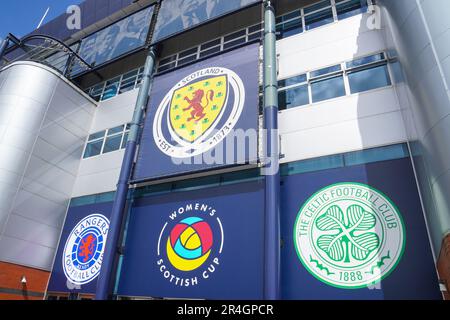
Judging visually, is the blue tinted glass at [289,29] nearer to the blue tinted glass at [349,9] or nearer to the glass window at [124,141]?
the blue tinted glass at [349,9]

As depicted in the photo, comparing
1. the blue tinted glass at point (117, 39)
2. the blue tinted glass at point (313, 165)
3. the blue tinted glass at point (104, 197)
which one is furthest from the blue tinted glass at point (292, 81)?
the blue tinted glass at point (117, 39)

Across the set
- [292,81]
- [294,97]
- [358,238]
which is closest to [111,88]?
[292,81]

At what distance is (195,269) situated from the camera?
460 inches

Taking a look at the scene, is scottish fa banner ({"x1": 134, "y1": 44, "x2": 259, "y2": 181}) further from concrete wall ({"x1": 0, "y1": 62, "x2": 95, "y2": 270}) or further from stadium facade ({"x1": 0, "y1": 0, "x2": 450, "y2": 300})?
concrete wall ({"x1": 0, "y1": 62, "x2": 95, "y2": 270})

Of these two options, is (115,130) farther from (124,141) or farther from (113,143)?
(124,141)

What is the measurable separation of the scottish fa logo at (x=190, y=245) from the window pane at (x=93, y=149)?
25.9 ft

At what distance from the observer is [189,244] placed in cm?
1227

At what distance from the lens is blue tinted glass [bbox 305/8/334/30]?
14.8 meters

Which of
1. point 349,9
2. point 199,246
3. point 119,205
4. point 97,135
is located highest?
point 349,9

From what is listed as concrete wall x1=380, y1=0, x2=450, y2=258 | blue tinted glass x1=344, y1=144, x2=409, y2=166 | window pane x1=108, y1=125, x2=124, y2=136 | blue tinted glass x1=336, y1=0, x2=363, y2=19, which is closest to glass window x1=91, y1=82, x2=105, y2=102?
window pane x1=108, y1=125, x2=124, y2=136

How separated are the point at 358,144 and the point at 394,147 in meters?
1.15

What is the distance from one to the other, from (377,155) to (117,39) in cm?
1947

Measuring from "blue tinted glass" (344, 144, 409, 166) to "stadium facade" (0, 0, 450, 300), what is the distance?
0.16 feet

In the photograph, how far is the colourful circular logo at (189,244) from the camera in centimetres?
1184
